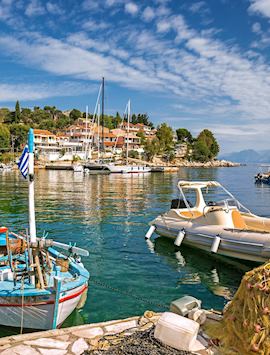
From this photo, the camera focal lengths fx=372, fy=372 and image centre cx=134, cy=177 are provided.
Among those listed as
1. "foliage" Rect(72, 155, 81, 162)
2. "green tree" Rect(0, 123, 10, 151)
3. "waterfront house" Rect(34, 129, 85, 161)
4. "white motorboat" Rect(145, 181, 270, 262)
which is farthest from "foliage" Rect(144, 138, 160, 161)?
"white motorboat" Rect(145, 181, 270, 262)

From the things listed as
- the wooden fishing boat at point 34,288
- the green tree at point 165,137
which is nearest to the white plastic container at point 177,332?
the wooden fishing boat at point 34,288

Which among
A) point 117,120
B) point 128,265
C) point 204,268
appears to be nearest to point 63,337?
point 128,265

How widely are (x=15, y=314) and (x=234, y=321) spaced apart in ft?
16.9

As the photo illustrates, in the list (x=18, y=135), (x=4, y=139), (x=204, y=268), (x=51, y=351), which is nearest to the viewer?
(x=51, y=351)

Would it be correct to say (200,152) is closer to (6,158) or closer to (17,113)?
(17,113)

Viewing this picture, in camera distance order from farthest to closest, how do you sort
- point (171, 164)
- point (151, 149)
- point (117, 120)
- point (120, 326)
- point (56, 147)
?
point (117, 120)
point (171, 164)
point (151, 149)
point (56, 147)
point (120, 326)

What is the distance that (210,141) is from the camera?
6093 inches

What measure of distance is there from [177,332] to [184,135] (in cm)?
15869

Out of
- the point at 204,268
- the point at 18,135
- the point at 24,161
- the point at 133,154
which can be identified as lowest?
the point at 204,268

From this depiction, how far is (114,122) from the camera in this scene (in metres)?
170

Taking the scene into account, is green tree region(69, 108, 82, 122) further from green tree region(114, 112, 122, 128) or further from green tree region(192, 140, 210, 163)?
green tree region(192, 140, 210, 163)

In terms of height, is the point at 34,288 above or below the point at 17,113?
below

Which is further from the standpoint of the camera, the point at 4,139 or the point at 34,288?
the point at 4,139

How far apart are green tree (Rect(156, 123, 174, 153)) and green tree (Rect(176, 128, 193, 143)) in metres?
26.2
